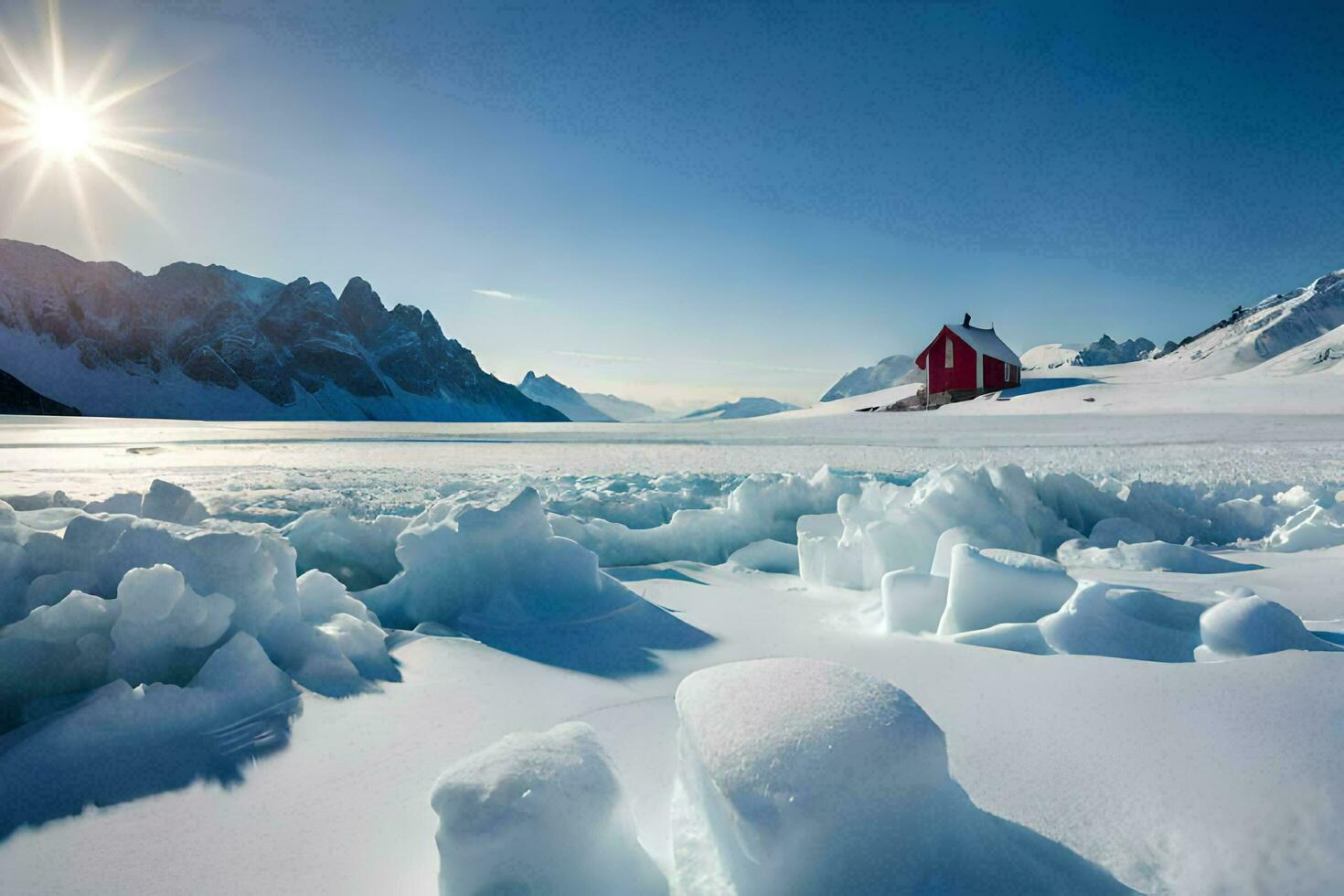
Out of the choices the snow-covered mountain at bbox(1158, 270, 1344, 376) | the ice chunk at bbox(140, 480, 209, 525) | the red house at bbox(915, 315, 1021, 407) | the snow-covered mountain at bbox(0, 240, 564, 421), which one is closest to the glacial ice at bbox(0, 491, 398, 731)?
the ice chunk at bbox(140, 480, 209, 525)

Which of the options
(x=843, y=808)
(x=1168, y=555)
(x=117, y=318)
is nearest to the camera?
(x=843, y=808)

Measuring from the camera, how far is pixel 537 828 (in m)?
1.13

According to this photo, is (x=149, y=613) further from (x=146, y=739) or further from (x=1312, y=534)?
(x=1312, y=534)

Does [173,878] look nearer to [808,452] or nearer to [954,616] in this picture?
[954,616]

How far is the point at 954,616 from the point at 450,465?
280 inches

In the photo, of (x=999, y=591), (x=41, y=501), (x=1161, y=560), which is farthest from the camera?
(x=41, y=501)

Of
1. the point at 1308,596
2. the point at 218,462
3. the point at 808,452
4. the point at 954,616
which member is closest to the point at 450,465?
the point at 218,462

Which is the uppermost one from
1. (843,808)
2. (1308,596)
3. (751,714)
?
(751,714)

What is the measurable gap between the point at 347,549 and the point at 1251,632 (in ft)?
11.9

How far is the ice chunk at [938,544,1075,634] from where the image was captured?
7.58 feet

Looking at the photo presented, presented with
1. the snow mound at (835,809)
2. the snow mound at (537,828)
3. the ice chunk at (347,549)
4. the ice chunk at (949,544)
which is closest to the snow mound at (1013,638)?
the ice chunk at (949,544)

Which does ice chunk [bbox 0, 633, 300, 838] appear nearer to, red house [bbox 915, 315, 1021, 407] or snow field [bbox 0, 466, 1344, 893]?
snow field [bbox 0, 466, 1344, 893]

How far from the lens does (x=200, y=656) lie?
2.02m

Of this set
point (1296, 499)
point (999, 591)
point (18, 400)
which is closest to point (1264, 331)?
point (1296, 499)
